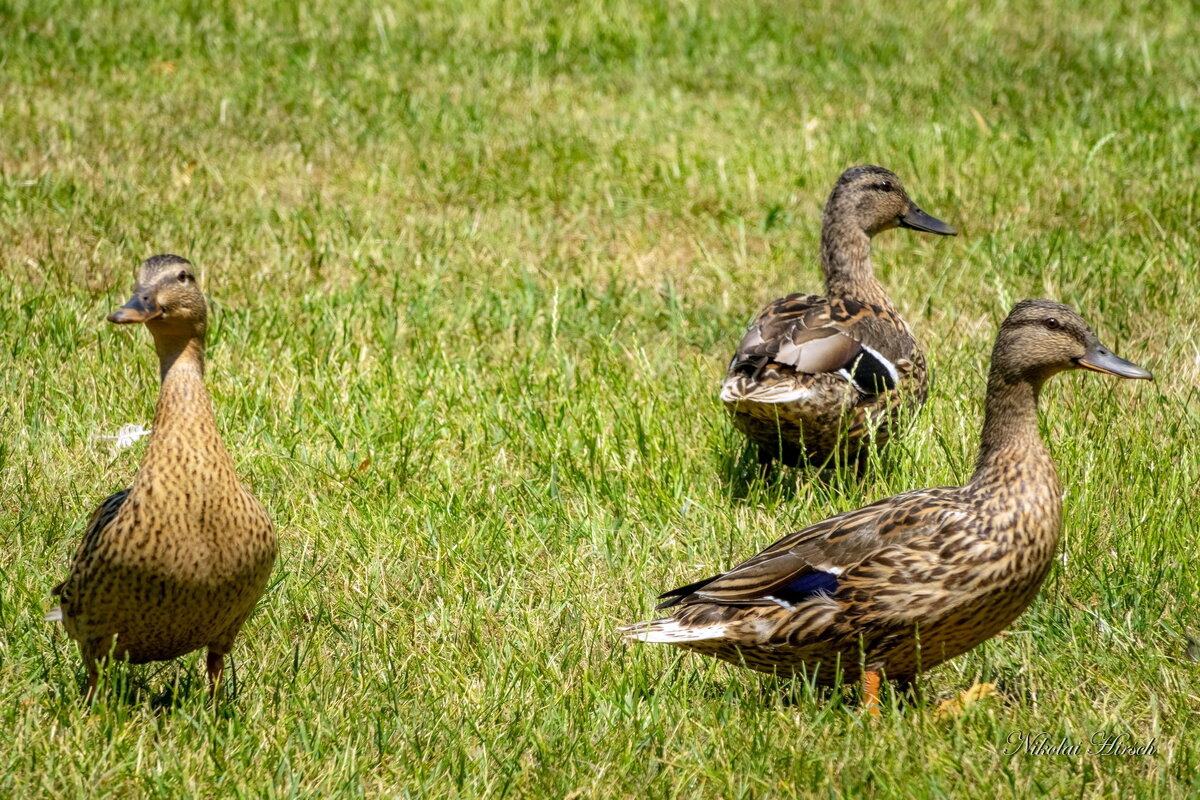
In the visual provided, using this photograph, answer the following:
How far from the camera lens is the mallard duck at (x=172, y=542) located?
3.74 metres

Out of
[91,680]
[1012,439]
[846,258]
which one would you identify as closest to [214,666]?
[91,680]

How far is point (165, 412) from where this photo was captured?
12.8 ft

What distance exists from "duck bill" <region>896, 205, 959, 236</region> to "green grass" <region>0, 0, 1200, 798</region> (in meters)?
0.49

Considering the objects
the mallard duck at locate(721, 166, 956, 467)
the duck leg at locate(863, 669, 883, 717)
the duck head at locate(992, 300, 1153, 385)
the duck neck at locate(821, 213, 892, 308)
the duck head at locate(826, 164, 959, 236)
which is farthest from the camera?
the duck head at locate(826, 164, 959, 236)

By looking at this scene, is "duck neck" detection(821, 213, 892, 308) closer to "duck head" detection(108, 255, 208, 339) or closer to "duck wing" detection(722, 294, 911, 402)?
"duck wing" detection(722, 294, 911, 402)

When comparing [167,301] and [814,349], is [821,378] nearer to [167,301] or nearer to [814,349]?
[814,349]

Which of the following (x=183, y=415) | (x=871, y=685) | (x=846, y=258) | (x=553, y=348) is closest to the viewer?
(x=183, y=415)

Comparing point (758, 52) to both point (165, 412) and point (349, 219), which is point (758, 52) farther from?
point (165, 412)

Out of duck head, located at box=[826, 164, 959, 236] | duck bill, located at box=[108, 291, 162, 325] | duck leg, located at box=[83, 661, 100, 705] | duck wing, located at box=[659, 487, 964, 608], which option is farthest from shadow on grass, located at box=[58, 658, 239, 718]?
duck head, located at box=[826, 164, 959, 236]

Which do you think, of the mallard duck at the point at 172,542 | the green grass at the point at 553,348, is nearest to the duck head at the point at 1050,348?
the green grass at the point at 553,348

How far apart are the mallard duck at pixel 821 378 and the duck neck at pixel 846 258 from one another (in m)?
0.30

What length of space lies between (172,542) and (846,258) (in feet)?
12.1

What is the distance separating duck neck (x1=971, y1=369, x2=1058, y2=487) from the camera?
4090mm

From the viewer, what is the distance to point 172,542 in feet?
12.2
